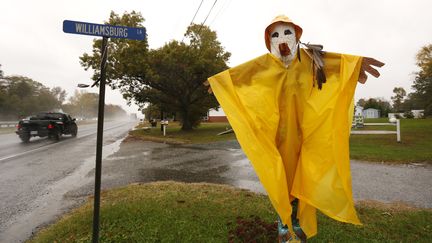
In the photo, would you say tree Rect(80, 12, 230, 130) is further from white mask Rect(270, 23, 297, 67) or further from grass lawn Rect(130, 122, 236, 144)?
white mask Rect(270, 23, 297, 67)

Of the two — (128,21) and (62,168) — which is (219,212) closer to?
(62,168)

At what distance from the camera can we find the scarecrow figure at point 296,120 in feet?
8.24

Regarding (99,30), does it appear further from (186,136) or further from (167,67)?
(167,67)

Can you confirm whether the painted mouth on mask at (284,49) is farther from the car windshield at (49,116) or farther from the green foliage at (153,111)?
the green foliage at (153,111)

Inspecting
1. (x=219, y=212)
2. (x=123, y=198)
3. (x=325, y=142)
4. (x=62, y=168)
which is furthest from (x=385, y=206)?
(x=62, y=168)

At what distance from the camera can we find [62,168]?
30.4ft

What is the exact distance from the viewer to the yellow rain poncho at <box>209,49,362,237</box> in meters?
2.50

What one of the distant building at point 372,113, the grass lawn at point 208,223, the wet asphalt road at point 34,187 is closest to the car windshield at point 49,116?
the wet asphalt road at point 34,187

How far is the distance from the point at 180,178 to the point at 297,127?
5.26 meters

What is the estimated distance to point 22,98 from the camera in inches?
2431

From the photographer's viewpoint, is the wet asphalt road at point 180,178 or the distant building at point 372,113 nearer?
the wet asphalt road at point 180,178

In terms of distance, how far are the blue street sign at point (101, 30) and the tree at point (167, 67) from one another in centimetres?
1882

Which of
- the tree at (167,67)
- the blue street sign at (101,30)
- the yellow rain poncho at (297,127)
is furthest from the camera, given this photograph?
the tree at (167,67)

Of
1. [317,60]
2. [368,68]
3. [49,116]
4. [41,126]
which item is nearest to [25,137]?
[41,126]
